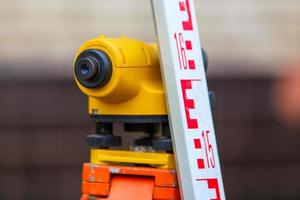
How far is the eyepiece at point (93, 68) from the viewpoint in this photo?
2852 mm

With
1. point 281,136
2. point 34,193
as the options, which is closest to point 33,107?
point 34,193

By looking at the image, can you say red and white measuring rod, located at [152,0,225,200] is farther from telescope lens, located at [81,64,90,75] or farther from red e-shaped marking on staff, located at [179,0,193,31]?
telescope lens, located at [81,64,90,75]

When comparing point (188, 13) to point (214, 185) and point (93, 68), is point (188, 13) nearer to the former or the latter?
point (93, 68)

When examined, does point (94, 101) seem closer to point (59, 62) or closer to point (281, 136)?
point (59, 62)

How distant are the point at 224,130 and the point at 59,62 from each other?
1.29 metres

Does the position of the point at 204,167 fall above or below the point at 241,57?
below

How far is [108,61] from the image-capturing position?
2867 millimetres

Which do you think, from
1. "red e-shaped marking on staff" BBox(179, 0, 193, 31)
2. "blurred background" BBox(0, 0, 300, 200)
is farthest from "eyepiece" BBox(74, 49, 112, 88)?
"blurred background" BBox(0, 0, 300, 200)

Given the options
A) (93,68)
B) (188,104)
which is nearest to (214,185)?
(188,104)

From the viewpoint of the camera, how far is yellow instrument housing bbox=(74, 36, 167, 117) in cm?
288

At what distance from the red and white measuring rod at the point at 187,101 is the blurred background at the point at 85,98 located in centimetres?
275

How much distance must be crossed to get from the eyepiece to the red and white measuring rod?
21 centimetres

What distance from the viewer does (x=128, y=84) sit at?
2.89 meters

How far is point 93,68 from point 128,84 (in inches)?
5.7
